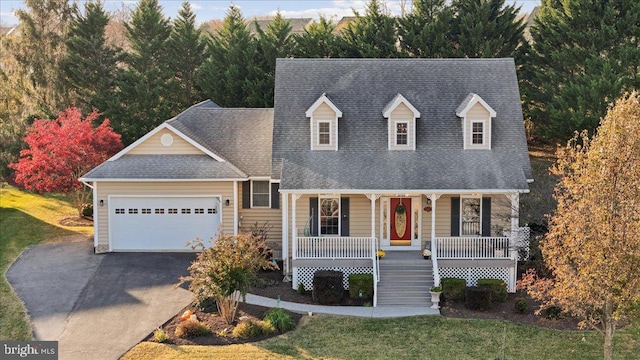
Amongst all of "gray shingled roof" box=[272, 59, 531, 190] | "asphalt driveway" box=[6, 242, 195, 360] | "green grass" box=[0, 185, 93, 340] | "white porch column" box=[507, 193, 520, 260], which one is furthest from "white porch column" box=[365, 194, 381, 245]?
"green grass" box=[0, 185, 93, 340]

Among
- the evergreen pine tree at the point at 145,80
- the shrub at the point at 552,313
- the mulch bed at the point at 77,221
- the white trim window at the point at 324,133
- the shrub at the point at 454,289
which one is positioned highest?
the evergreen pine tree at the point at 145,80

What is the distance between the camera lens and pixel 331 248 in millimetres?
23141

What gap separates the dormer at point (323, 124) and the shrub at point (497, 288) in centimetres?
758

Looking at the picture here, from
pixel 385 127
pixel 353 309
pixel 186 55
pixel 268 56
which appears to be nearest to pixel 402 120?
pixel 385 127

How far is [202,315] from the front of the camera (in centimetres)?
1995

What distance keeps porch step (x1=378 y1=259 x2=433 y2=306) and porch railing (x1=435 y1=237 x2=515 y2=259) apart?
2.50ft

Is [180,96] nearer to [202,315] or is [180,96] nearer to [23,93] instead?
[23,93]

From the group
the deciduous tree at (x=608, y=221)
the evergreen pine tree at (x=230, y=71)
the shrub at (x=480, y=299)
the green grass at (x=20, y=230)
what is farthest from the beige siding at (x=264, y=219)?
the evergreen pine tree at (x=230, y=71)

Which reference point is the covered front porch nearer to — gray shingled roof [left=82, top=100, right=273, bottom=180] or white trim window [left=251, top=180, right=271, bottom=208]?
white trim window [left=251, top=180, right=271, bottom=208]

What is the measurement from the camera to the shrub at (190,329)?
60.1 ft

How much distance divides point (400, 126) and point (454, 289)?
6.75 metres

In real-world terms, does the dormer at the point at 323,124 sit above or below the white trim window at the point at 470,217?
above

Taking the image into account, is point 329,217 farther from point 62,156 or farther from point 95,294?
point 62,156

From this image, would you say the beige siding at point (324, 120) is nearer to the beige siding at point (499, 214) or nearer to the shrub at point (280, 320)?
the beige siding at point (499, 214)
